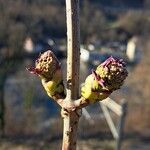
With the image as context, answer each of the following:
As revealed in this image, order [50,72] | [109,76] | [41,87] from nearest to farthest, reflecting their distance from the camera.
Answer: [109,76], [50,72], [41,87]

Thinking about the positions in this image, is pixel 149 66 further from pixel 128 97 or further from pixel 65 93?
pixel 65 93

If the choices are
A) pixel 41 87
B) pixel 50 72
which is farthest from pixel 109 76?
pixel 41 87

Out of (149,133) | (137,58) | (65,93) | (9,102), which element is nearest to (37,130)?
(9,102)

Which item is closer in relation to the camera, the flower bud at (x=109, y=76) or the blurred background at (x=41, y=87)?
the flower bud at (x=109, y=76)

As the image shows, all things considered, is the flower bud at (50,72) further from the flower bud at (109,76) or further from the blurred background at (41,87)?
the blurred background at (41,87)

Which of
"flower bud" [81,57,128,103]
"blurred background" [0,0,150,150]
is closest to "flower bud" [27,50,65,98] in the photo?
"flower bud" [81,57,128,103]

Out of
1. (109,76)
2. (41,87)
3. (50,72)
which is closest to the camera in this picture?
(109,76)

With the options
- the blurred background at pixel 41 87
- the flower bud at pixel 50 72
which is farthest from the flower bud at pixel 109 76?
the blurred background at pixel 41 87

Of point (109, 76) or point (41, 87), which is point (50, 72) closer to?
point (109, 76)
